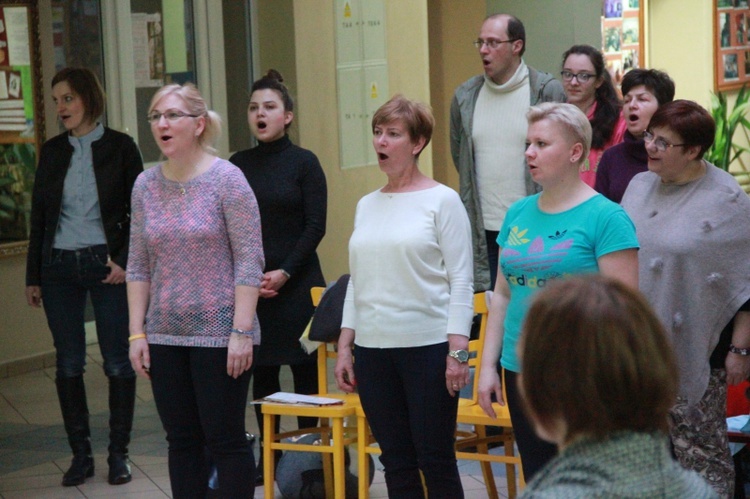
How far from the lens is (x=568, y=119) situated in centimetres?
320

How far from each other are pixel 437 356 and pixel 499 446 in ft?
6.15

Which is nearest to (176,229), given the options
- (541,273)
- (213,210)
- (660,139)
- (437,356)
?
(213,210)

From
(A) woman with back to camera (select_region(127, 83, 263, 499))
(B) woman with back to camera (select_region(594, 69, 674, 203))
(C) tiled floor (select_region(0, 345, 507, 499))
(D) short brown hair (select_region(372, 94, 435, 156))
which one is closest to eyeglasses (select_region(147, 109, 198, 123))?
(A) woman with back to camera (select_region(127, 83, 263, 499))

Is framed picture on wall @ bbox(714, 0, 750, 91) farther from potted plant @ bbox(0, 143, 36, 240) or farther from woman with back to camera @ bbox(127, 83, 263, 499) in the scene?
woman with back to camera @ bbox(127, 83, 263, 499)

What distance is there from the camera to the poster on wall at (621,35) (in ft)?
36.4

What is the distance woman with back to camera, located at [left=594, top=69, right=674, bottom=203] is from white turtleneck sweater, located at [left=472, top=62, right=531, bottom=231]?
0.54 m

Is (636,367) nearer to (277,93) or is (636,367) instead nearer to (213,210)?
(213,210)

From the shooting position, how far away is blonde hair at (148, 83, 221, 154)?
11.9 feet

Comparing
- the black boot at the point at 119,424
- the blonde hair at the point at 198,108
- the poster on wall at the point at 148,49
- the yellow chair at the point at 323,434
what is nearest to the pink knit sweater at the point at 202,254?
the blonde hair at the point at 198,108

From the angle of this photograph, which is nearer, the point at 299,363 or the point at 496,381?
the point at 496,381

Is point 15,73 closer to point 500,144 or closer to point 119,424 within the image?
point 119,424

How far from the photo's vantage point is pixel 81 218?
4789mm

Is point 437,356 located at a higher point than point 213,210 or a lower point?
lower

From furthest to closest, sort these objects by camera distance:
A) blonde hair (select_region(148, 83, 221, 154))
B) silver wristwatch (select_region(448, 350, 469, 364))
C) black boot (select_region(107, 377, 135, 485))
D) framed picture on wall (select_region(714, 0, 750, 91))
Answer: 1. framed picture on wall (select_region(714, 0, 750, 91))
2. black boot (select_region(107, 377, 135, 485))
3. blonde hair (select_region(148, 83, 221, 154))
4. silver wristwatch (select_region(448, 350, 469, 364))
